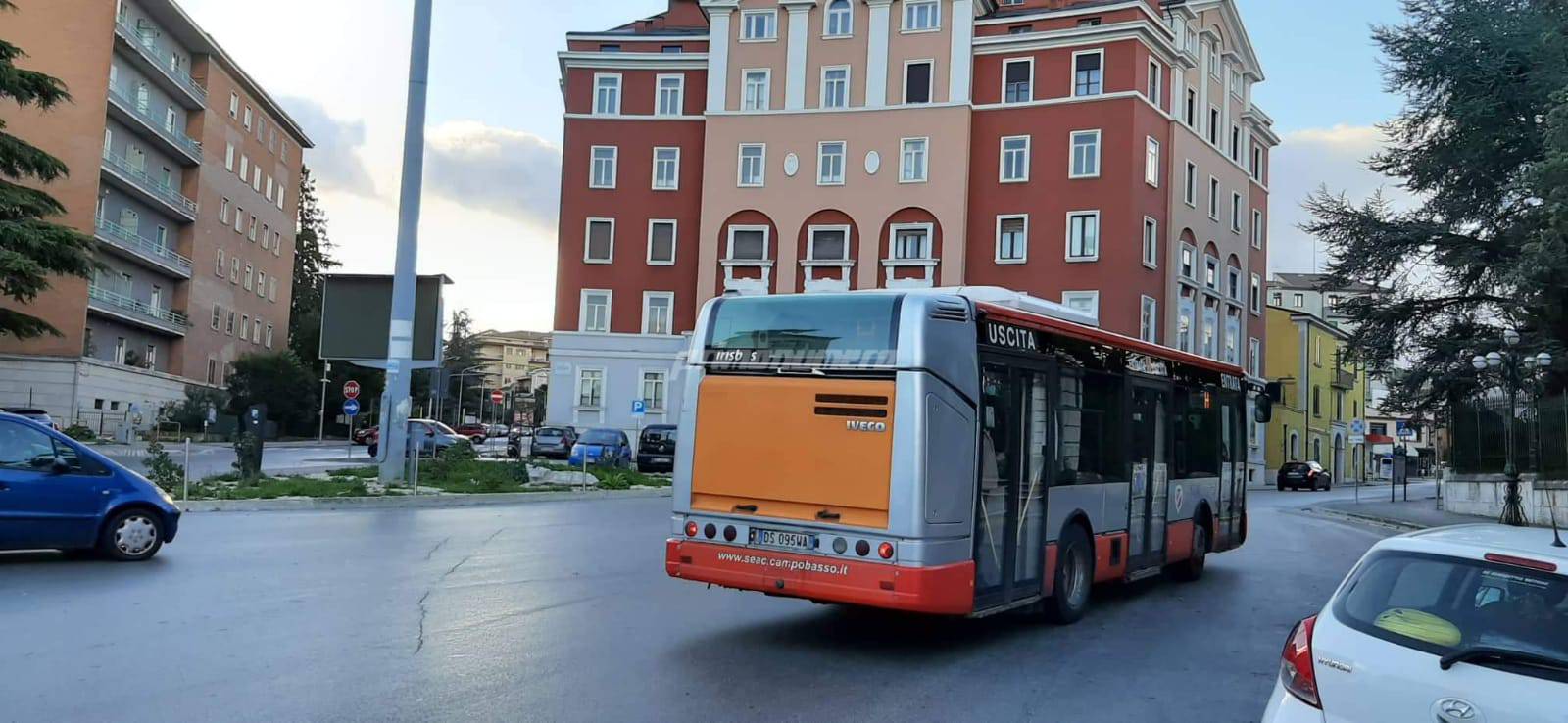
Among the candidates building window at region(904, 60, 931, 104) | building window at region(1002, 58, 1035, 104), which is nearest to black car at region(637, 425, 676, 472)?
building window at region(904, 60, 931, 104)

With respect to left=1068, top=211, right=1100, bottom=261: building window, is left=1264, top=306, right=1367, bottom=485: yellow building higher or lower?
lower

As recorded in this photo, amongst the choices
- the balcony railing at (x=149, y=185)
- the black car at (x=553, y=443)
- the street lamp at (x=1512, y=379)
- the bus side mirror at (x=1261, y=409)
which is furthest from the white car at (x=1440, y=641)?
the balcony railing at (x=149, y=185)

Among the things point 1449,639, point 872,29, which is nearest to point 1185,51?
point 872,29

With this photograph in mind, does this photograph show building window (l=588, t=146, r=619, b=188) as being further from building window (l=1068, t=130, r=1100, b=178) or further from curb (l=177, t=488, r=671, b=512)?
curb (l=177, t=488, r=671, b=512)

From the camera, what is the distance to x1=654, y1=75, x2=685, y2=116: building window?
2159 inches

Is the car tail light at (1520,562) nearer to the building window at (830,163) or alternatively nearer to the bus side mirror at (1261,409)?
the bus side mirror at (1261,409)

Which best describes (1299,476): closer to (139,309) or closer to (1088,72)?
(1088,72)

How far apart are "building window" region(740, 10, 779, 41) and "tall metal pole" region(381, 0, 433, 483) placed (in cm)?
2958

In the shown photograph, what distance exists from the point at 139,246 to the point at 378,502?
151ft

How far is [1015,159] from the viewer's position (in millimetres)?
51344

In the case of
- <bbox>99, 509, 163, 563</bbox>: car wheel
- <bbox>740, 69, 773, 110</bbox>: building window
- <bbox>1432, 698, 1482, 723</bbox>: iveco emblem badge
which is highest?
<bbox>740, 69, 773, 110</bbox>: building window

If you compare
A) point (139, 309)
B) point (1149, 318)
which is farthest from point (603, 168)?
point (139, 309)

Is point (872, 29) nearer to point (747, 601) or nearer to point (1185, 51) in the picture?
point (1185, 51)

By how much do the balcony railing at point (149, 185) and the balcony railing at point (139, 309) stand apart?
535cm
